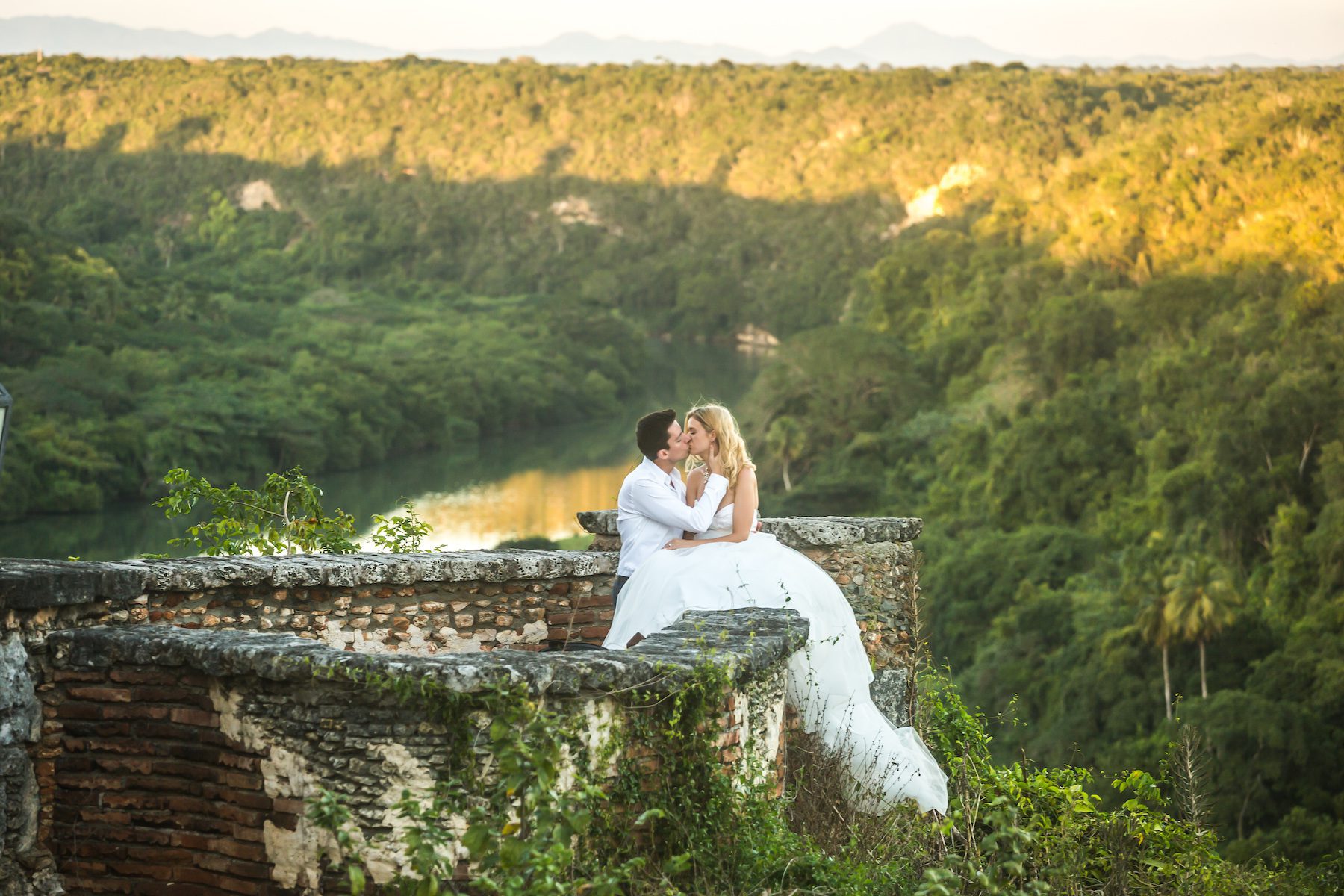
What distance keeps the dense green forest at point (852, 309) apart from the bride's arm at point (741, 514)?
122 inches

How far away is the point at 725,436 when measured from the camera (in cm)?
546

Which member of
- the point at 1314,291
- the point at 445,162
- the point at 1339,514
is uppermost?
the point at 445,162

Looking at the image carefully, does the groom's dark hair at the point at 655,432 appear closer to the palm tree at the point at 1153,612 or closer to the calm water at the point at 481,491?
the calm water at the point at 481,491

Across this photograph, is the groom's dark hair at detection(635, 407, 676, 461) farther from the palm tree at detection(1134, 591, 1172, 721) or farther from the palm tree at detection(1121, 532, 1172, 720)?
the palm tree at detection(1134, 591, 1172, 721)

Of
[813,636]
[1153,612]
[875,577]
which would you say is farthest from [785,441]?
[813,636]

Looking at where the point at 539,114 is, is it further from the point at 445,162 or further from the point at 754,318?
the point at 754,318

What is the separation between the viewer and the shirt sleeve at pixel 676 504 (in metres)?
5.40

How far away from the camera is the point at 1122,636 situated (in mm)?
33719

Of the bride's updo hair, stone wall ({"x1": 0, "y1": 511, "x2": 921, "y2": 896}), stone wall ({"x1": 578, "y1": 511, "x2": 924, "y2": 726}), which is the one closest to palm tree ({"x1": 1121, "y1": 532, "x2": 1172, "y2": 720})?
stone wall ({"x1": 578, "y1": 511, "x2": 924, "y2": 726})

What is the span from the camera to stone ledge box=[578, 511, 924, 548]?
6.06 metres

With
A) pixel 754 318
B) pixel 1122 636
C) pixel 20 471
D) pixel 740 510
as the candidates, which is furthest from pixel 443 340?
pixel 740 510

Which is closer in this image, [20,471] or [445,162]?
[20,471]

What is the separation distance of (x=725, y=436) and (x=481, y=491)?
162ft

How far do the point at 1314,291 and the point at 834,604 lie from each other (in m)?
46.2
